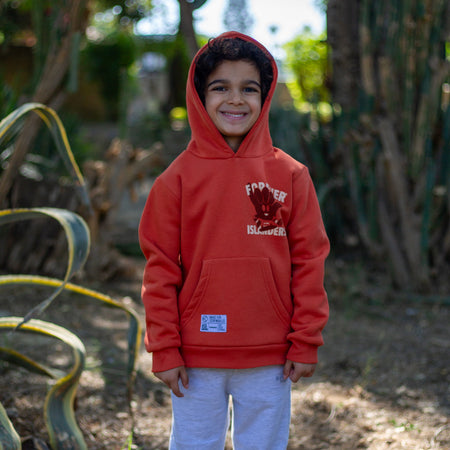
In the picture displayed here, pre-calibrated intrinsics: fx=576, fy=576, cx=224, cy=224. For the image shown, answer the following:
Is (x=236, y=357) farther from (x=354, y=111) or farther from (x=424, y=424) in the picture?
(x=354, y=111)

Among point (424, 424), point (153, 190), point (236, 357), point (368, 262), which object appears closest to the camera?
point (236, 357)

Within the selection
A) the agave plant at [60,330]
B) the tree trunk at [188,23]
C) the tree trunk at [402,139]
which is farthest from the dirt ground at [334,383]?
the tree trunk at [188,23]

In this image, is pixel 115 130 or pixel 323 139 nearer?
pixel 323 139

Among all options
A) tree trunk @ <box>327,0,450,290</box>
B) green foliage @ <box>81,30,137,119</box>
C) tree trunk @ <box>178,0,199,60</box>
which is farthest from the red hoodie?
green foliage @ <box>81,30,137,119</box>

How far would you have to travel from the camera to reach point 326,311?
5.08 ft

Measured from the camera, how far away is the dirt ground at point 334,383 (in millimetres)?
2154

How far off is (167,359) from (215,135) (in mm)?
620

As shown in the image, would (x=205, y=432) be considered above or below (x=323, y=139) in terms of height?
below

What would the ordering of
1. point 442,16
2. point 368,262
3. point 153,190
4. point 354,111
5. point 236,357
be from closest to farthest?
point 236,357 < point 153,190 < point 442,16 < point 354,111 < point 368,262

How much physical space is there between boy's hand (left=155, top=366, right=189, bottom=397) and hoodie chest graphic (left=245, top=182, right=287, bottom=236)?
16.2 inches

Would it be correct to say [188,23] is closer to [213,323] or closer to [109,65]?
[213,323]

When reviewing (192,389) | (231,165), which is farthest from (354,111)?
(192,389)

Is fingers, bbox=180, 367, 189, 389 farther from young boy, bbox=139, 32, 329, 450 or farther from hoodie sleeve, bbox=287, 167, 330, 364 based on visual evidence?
hoodie sleeve, bbox=287, 167, 330, 364

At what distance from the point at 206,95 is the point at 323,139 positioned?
312cm
